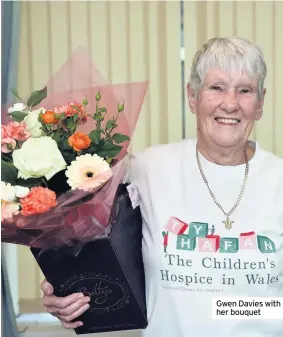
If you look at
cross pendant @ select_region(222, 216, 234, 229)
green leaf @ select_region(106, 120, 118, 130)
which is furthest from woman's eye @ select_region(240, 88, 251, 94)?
green leaf @ select_region(106, 120, 118, 130)

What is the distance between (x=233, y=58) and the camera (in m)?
1.21

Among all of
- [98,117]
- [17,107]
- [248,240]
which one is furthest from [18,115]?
[248,240]

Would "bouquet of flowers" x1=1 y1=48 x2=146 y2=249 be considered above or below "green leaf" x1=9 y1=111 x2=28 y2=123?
below

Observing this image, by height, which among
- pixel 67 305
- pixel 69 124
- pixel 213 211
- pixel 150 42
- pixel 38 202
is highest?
pixel 150 42

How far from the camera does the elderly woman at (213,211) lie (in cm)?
117

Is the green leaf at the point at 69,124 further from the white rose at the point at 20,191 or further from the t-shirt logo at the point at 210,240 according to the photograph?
the t-shirt logo at the point at 210,240

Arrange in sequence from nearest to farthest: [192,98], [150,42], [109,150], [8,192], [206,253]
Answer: [8,192] → [109,150] → [206,253] → [192,98] → [150,42]

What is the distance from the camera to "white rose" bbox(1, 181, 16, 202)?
847 mm

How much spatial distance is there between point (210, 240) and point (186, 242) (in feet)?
0.17

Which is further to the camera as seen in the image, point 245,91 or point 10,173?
point 245,91

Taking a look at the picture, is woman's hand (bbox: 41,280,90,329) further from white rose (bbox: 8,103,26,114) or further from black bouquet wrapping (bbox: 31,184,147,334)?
white rose (bbox: 8,103,26,114)

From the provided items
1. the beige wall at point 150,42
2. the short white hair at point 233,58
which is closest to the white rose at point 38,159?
the short white hair at point 233,58

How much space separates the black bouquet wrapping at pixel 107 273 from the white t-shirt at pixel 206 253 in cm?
7

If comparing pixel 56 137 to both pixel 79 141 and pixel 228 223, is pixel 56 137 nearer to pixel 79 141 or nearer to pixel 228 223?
pixel 79 141
